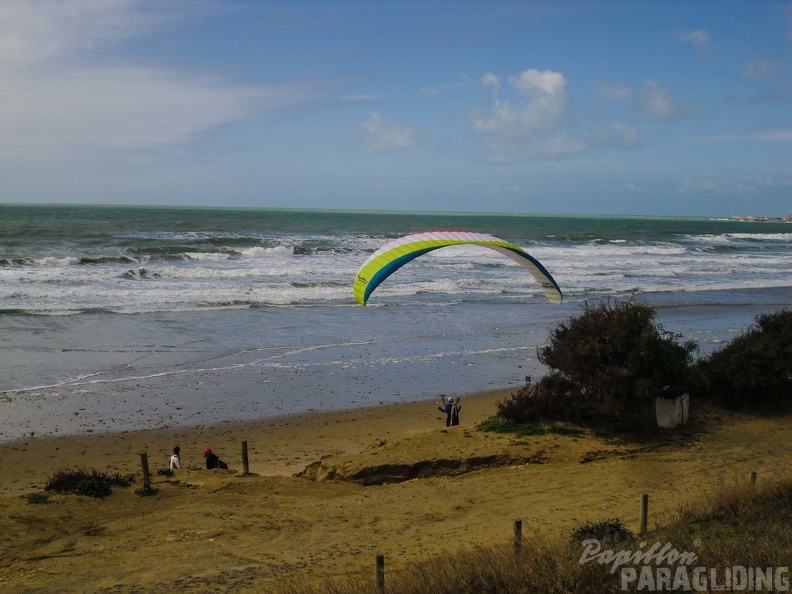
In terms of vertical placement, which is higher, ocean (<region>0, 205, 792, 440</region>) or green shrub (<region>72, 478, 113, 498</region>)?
ocean (<region>0, 205, 792, 440</region>)

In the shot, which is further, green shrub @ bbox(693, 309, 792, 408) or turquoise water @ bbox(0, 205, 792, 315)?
turquoise water @ bbox(0, 205, 792, 315)

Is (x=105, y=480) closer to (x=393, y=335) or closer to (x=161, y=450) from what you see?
(x=161, y=450)

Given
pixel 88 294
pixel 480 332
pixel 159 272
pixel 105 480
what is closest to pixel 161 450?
pixel 105 480

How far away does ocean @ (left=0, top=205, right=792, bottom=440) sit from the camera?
1535cm

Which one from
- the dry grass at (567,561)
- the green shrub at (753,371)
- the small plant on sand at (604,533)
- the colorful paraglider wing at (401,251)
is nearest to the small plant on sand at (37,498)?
the dry grass at (567,561)

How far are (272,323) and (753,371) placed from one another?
14.6 meters

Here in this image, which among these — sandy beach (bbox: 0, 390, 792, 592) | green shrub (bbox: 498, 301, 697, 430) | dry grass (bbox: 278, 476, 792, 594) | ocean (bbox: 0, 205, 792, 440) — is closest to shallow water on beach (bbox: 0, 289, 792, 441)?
ocean (bbox: 0, 205, 792, 440)

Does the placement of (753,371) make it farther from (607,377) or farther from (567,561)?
(567,561)

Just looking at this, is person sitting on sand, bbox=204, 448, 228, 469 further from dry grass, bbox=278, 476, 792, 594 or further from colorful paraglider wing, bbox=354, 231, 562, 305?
dry grass, bbox=278, 476, 792, 594

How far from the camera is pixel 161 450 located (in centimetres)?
1245

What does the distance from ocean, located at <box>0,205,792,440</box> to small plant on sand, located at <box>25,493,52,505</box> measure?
3421 millimetres

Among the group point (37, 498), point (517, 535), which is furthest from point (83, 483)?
point (517, 535)

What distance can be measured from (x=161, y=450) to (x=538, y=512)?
21.5 feet

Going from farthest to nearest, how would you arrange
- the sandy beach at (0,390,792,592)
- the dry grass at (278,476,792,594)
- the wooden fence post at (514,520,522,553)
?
the sandy beach at (0,390,792,592) → the wooden fence post at (514,520,522,553) → the dry grass at (278,476,792,594)
